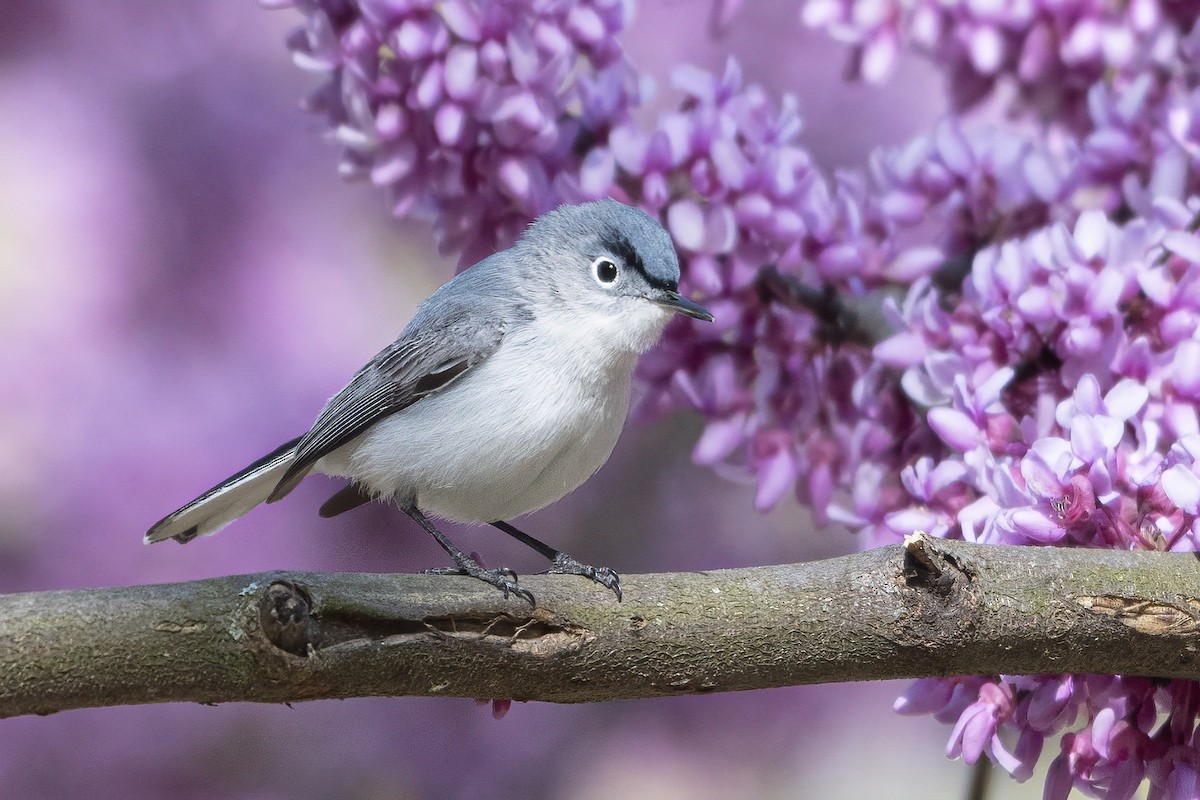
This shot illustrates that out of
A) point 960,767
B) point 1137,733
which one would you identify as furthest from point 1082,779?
point 960,767

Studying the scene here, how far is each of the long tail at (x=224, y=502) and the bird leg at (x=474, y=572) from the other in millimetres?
88

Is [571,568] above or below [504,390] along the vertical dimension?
below

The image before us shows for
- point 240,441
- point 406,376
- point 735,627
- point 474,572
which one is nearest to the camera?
point 735,627

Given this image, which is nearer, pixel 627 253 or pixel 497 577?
pixel 497 577

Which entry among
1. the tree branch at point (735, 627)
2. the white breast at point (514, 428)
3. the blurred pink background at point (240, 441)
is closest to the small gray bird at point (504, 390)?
the white breast at point (514, 428)

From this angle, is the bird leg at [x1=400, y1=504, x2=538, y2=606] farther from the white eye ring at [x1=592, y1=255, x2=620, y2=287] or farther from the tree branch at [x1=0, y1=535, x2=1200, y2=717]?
the white eye ring at [x1=592, y1=255, x2=620, y2=287]

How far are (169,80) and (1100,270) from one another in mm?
913

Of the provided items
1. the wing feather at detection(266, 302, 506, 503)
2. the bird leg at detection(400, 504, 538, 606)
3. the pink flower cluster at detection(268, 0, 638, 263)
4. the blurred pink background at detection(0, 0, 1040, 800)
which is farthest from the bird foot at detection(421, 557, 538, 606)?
the blurred pink background at detection(0, 0, 1040, 800)

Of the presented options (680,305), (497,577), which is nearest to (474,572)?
(497,577)

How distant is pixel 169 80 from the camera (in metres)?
1.31

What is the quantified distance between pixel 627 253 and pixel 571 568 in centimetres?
20

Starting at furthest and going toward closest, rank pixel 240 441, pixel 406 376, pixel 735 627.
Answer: pixel 240 441, pixel 406 376, pixel 735 627

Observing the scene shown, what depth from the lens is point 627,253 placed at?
0.84m

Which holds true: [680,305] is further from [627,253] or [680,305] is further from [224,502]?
[224,502]
